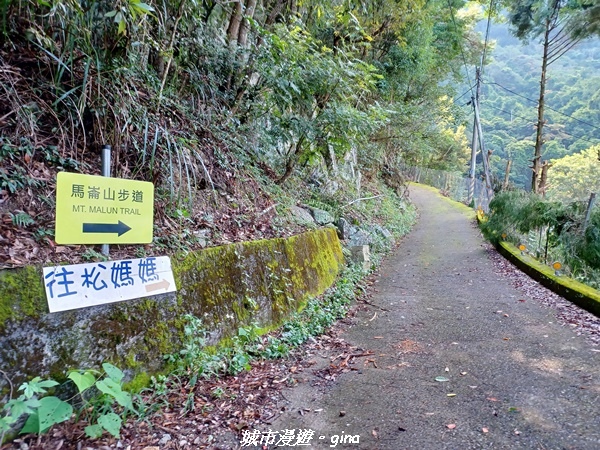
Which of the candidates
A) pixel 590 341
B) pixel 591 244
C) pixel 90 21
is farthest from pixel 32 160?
pixel 591 244

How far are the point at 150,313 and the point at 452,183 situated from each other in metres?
25.2

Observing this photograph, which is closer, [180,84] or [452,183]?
[180,84]

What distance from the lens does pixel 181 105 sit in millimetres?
4695

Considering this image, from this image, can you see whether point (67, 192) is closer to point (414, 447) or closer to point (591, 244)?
point (414, 447)

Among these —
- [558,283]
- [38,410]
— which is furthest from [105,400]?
[558,283]

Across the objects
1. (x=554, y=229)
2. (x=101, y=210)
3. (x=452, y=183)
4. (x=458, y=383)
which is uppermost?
(x=452, y=183)

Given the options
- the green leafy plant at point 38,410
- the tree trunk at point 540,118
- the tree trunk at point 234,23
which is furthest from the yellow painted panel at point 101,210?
the tree trunk at point 540,118

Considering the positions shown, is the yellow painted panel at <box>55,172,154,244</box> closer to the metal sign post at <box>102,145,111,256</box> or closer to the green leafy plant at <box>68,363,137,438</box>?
the metal sign post at <box>102,145,111,256</box>

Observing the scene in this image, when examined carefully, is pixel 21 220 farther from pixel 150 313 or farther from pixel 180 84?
pixel 180 84

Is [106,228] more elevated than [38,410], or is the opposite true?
[106,228]

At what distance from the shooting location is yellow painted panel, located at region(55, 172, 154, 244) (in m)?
2.24

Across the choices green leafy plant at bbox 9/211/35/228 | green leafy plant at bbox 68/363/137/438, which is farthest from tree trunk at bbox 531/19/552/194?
green leafy plant at bbox 9/211/35/228

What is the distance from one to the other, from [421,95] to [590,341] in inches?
515

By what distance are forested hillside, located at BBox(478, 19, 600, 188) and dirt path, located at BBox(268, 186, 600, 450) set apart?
24395 mm
